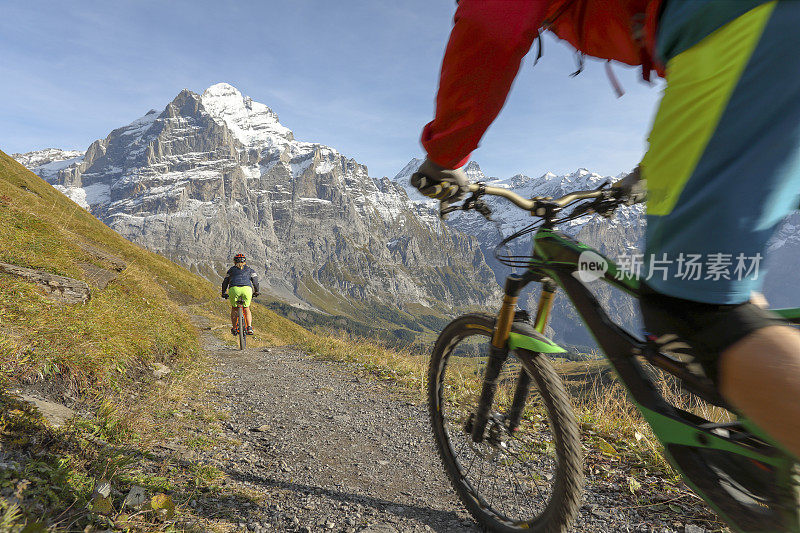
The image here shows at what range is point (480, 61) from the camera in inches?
53.5

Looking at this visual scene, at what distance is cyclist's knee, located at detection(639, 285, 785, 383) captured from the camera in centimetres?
105

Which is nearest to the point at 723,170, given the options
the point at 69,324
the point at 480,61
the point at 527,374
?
the point at 480,61

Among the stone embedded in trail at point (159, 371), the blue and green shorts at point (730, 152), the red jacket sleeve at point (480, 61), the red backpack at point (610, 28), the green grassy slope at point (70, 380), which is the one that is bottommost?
the stone embedded in trail at point (159, 371)

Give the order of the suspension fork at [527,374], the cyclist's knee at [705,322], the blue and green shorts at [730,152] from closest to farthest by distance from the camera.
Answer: the blue and green shorts at [730,152] < the cyclist's knee at [705,322] < the suspension fork at [527,374]

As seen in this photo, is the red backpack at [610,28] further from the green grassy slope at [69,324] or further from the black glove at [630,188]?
the green grassy slope at [69,324]

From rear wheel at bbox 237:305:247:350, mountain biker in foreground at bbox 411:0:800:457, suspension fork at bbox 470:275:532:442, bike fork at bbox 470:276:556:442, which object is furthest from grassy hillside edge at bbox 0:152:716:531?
rear wheel at bbox 237:305:247:350

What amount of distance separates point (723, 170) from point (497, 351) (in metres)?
1.83

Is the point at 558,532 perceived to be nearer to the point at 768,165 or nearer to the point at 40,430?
the point at 768,165

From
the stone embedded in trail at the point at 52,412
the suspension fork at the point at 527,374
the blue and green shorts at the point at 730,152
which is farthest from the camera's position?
the stone embedded in trail at the point at 52,412

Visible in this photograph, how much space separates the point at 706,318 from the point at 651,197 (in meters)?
0.38

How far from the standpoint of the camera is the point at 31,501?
195cm

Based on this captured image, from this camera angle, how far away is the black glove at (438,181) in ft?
5.90

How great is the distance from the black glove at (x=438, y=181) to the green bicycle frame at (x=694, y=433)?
0.68 m

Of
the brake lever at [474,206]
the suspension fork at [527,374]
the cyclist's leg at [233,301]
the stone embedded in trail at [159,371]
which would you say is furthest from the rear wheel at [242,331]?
the brake lever at [474,206]
